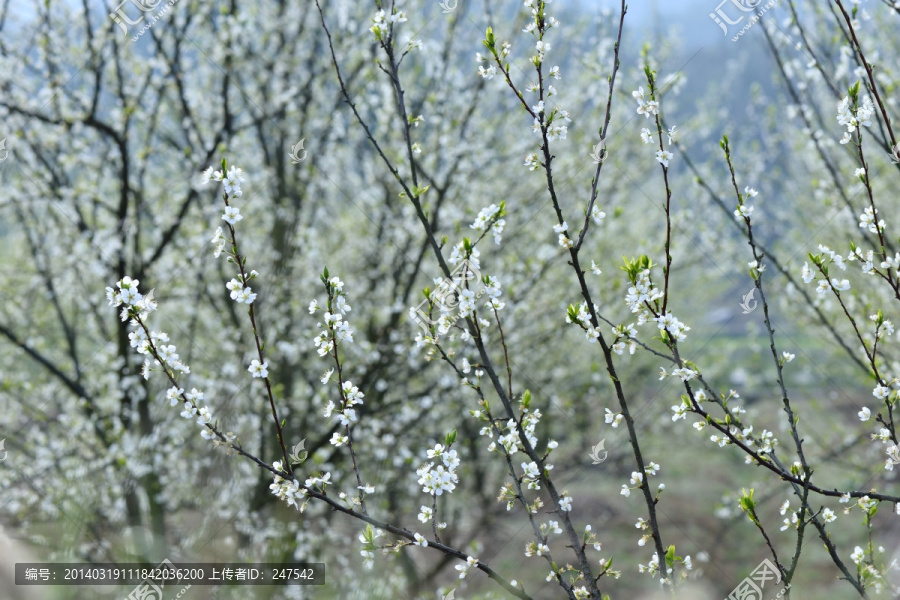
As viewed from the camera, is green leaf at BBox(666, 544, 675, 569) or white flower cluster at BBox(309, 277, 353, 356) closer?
green leaf at BBox(666, 544, 675, 569)

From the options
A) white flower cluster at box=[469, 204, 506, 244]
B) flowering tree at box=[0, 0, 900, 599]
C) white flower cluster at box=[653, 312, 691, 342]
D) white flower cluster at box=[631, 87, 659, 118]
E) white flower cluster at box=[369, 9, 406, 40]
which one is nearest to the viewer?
white flower cluster at box=[653, 312, 691, 342]

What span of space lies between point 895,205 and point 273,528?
8.69 m

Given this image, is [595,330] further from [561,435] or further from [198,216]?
[561,435]

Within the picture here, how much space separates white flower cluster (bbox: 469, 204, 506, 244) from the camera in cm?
189

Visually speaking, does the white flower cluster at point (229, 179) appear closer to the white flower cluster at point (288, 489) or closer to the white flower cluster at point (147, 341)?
the white flower cluster at point (147, 341)

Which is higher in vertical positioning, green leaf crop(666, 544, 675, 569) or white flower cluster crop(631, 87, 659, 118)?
white flower cluster crop(631, 87, 659, 118)

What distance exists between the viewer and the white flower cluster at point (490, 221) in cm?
189

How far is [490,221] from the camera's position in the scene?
194 cm

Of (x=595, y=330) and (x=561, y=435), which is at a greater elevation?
(x=561, y=435)

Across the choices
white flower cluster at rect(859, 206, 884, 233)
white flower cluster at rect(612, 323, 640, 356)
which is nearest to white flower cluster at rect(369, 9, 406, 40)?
white flower cluster at rect(612, 323, 640, 356)

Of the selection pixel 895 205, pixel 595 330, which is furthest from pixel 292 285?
pixel 895 205

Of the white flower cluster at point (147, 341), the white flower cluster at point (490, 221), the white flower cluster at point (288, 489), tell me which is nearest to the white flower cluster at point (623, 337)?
the white flower cluster at point (490, 221)

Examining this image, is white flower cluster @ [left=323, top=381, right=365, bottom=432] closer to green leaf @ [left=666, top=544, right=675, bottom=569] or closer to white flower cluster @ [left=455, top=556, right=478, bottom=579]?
white flower cluster @ [left=455, top=556, right=478, bottom=579]

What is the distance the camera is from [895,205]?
830cm
